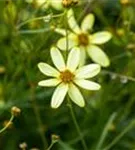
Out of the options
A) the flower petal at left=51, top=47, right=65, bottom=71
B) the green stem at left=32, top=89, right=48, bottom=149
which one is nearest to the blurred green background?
the green stem at left=32, top=89, right=48, bottom=149

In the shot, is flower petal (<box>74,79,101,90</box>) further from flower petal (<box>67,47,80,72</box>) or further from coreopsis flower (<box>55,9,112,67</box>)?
coreopsis flower (<box>55,9,112,67</box>)

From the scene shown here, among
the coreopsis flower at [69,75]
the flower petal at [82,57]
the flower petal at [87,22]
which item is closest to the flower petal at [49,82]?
the coreopsis flower at [69,75]

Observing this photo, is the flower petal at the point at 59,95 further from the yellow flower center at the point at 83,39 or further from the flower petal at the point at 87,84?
the yellow flower center at the point at 83,39

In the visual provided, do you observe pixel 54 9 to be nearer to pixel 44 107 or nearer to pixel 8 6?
pixel 8 6

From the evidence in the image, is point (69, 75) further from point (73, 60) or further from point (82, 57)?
point (82, 57)

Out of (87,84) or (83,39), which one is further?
(83,39)

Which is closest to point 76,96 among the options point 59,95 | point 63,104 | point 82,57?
point 59,95
